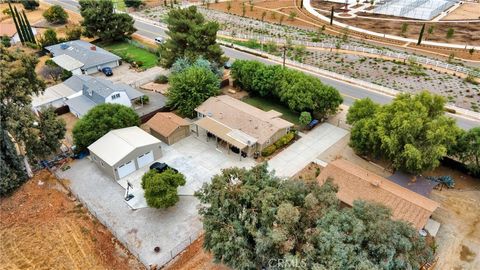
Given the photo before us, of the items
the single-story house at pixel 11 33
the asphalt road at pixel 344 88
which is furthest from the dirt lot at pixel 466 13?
the single-story house at pixel 11 33

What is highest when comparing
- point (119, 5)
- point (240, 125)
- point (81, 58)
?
point (119, 5)

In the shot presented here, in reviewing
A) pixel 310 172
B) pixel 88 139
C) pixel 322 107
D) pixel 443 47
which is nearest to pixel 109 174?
pixel 88 139

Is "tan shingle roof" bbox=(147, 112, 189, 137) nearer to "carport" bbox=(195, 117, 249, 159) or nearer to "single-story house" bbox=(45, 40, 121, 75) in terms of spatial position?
"carport" bbox=(195, 117, 249, 159)

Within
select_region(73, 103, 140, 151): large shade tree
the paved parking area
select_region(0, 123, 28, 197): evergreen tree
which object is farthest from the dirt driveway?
select_region(0, 123, 28, 197): evergreen tree

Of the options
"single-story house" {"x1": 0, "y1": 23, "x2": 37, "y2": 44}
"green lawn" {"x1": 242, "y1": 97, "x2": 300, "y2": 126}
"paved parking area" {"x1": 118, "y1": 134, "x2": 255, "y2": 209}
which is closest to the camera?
"paved parking area" {"x1": 118, "y1": 134, "x2": 255, "y2": 209}

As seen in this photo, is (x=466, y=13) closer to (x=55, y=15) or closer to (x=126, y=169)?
(x=126, y=169)

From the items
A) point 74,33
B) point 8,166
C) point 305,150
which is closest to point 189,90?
point 305,150

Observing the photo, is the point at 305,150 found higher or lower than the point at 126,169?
lower

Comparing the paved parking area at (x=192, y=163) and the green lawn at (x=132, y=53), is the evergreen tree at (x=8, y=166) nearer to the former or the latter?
the paved parking area at (x=192, y=163)

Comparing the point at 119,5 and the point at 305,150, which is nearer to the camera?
the point at 305,150
